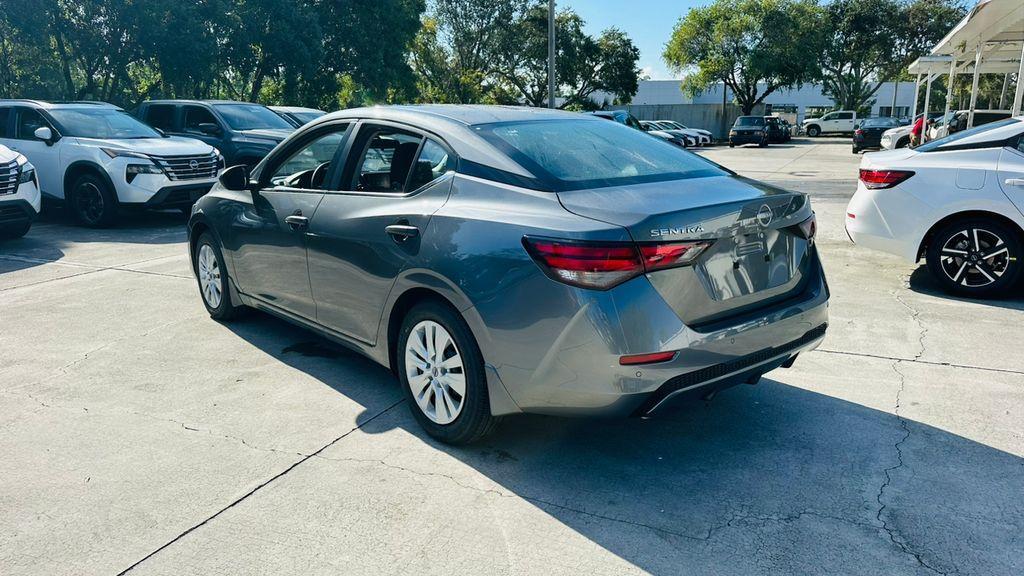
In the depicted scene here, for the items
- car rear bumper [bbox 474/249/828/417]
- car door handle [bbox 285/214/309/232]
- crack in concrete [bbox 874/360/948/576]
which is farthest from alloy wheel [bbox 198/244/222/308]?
crack in concrete [bbox 874/360/948/576]

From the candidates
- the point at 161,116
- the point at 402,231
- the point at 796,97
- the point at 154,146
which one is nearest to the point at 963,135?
the point at 402,231

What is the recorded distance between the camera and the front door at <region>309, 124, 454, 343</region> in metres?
3.84

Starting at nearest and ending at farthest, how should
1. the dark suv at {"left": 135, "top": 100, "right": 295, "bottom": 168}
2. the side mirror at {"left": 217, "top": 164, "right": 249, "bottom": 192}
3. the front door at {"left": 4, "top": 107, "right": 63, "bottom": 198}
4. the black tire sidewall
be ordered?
the side mirror at {"left": 217, "top": 164, "right": 249, "bottom": 192}
the black tire sidewall
the front door at {"left": 4, "top": 107, "right": 63, "bottom": 198}
the dark suv at {"left": 135, "top": 100, "right": 295, "bottom": 168}

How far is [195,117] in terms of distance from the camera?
14000 mm

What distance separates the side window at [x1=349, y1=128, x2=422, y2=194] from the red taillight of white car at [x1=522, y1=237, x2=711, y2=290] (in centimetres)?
125

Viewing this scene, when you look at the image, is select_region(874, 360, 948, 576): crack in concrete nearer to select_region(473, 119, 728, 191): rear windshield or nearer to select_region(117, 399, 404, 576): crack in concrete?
select_region(473, 119, 728, 191): rear windshield

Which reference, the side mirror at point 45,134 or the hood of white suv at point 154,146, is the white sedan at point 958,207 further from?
the side mirror at point 45,134

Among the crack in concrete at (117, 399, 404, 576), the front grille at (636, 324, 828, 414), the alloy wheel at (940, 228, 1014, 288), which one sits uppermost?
the front grille at (636, 324, 828, 414)

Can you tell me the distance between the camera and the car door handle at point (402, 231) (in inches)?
148

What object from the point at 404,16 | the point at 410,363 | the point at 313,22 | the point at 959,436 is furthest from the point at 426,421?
the point at 404,16

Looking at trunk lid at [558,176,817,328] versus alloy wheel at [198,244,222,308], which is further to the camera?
alloy wheel at [198,244,222,308]

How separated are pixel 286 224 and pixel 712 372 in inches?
109

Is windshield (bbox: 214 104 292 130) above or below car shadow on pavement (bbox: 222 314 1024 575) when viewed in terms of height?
above

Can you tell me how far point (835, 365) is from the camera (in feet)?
16.3
